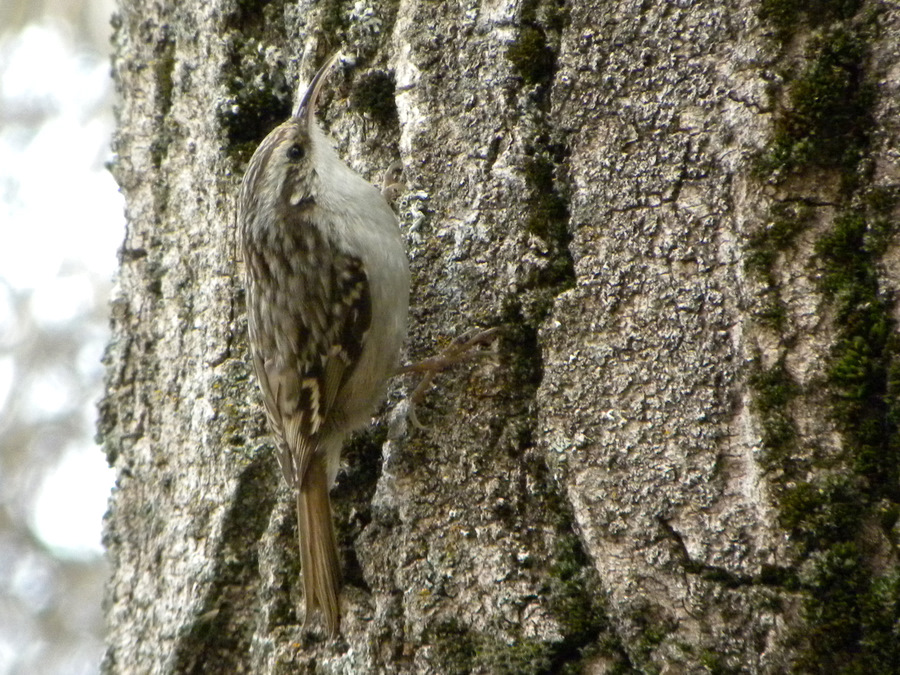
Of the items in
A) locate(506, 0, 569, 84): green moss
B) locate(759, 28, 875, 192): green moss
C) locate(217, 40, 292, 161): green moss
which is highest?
locate(217, 40, 292, 161): green moss

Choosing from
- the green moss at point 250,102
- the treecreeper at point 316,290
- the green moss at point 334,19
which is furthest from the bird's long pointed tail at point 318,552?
the green moss at point 334,19

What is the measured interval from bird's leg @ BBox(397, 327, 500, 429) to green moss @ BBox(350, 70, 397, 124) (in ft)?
1.87

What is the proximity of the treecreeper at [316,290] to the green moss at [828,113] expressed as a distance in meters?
0.84

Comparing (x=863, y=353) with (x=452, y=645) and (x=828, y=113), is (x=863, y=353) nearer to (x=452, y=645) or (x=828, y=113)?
(x=828, y=113)

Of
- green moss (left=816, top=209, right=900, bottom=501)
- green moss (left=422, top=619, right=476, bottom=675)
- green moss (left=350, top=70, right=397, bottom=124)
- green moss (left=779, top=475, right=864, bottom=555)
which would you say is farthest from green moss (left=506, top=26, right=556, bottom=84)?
green moss (left=422, top=619, right=476, bottom=675)

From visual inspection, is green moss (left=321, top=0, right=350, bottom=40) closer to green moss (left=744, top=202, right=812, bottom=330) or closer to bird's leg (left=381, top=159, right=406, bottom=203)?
bird's leg (left=381, top=159, right=406, bottom=203)

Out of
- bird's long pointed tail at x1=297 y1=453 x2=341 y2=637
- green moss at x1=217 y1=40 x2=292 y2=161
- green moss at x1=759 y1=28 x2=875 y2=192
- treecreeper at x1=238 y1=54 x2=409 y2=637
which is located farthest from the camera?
green moss at x1=217 y1=40 x2=292 y2=161

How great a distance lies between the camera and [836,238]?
4.66 ft

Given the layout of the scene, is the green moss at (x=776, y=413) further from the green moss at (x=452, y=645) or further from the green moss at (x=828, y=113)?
the green moss at (x=452, y=645)

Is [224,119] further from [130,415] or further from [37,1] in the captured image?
[37,1]

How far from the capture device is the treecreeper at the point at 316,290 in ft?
6.54

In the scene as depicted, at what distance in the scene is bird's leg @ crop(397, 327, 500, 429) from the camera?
5.79 feet

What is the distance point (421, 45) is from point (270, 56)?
1.73 feet

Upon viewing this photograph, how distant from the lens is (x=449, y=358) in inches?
71.3
